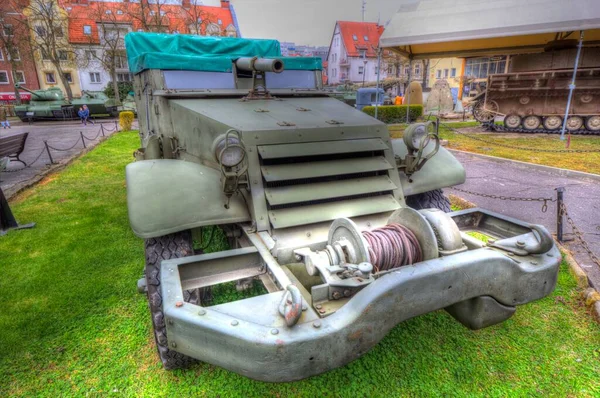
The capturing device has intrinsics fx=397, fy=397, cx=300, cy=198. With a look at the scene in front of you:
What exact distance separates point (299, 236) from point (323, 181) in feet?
1.42

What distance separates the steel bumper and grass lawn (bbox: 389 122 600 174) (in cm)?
675

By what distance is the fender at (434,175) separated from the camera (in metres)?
3.04

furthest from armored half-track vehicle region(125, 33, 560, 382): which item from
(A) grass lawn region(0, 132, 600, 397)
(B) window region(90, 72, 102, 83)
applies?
(B) window region(90, 72, 102, 83)

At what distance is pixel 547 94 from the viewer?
13.1 metres

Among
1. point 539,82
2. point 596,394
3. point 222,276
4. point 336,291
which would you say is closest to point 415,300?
point 336,291

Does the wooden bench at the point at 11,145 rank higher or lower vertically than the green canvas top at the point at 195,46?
lower

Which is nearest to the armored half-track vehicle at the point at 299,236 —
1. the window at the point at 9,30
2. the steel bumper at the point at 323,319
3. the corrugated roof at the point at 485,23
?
the steel bumper at the point at 323,319

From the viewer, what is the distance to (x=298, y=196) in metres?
2.48

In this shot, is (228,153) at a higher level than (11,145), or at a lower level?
higher

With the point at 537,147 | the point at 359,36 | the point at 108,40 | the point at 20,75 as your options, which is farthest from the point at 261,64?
the point at 359,36

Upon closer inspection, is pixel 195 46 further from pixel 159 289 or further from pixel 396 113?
pixel 396 113

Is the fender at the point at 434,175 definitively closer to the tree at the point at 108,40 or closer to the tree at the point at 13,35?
the tree at the point at 108,40

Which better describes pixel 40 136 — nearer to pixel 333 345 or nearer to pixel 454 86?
pixel 333 345

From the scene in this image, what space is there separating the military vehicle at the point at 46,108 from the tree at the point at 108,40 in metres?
5.45
